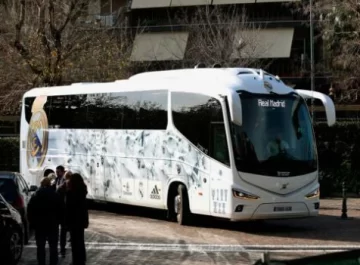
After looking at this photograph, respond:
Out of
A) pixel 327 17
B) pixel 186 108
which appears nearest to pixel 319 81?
pixel 327 17

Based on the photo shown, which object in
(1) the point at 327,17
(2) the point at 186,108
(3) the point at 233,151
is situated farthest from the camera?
(1) the point at 327,17

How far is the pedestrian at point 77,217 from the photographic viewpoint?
42.2ft

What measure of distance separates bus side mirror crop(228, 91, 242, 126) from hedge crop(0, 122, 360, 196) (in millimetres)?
13069

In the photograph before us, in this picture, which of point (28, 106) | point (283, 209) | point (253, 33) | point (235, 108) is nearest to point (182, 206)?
point (283, 209)

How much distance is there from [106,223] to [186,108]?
12.8 ft

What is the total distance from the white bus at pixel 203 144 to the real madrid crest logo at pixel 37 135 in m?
2.18

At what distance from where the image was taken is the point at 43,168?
25703 millimetres

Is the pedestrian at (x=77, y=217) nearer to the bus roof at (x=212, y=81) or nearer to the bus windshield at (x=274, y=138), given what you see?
the bus windshield at (x=274, y=138)

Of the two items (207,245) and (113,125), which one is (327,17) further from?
(207,245)

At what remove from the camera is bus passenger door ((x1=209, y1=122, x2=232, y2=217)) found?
59.6 ft

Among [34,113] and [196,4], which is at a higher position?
[196,4]

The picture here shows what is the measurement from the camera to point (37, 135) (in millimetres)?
26391

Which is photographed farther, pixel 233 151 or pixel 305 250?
pixel 233 151

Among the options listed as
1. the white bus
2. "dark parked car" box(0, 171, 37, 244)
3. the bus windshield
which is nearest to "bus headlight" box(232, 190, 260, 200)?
the white bus
